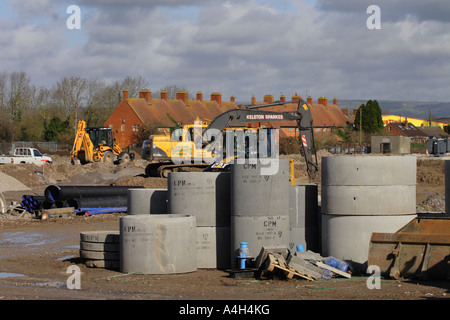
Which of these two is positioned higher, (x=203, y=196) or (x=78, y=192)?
(x=203, y=196)

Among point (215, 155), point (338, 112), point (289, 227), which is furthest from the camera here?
point (338, 112)

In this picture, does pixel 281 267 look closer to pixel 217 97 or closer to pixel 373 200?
pixel 373 200

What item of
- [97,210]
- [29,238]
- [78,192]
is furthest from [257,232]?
[78,192]

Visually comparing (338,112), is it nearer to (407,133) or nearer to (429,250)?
(407,133)

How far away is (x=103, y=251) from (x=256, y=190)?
118 inches

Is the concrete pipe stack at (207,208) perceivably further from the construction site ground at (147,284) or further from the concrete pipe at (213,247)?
the construction site ground at (147,284)

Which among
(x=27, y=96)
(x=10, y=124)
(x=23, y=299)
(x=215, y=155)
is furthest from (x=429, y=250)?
(x=27, y=96)

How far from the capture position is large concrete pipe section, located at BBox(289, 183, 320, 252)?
40.4ft

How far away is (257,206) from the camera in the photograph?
1152 cm

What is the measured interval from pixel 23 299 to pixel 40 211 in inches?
496

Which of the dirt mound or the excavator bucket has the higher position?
the dirt mound

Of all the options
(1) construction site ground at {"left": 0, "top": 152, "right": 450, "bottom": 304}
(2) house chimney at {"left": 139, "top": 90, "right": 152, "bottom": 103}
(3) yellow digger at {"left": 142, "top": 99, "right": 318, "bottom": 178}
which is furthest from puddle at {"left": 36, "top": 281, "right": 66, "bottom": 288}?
(2) house chimney at {"left": 139, "top": 90, "right": 152, "bottom": 103}

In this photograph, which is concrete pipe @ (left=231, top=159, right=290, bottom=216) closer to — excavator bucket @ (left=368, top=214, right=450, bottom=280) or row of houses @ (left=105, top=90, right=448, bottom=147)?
excavator bucket @ (left=368, top=214, right=450, bottom=280)
